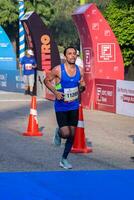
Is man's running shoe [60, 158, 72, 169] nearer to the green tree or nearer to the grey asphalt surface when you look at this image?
the grey asphalt surface

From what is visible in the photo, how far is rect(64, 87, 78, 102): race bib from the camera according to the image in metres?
9.31

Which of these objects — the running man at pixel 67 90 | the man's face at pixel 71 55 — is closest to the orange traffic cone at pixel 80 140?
the running man at pixel 67 90

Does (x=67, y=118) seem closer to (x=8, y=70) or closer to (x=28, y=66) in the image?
(x=28, y=66)

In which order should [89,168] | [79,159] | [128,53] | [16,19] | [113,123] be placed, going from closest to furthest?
[89,168] < [79,159] < [113,123] < [128,53] < [16,19]

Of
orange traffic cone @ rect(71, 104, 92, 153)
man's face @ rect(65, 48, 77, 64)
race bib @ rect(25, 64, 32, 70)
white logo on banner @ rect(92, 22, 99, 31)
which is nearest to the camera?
man's face @ rect(65, 48, 77, 64)

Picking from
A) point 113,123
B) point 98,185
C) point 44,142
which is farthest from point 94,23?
point 98,185

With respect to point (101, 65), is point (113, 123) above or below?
below

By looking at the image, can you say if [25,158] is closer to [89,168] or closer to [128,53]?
[89,168]

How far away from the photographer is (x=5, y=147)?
1202 cm

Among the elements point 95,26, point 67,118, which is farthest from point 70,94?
point 95,26

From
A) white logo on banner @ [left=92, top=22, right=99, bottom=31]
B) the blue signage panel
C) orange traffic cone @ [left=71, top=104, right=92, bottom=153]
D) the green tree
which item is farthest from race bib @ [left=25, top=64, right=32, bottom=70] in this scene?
orange traffic cone @ [left=71, top=104, right=92, bottom=153]

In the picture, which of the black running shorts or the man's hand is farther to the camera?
the black running shorts

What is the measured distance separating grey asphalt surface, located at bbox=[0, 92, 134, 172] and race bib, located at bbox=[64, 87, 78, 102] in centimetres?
112

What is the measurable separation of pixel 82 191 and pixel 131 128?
8036 mm
